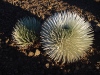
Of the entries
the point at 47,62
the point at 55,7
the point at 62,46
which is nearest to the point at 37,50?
the point at 47,62

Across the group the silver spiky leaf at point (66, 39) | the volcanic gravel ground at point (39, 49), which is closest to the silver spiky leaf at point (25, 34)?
the volcanic gravel ground at point (39, 49)

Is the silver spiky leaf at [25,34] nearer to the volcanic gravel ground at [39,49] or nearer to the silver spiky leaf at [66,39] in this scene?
the volcanic gravel ground at [39,49]

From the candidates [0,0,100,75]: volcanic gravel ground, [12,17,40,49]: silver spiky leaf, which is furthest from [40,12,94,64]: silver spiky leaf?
[12,17,40,49]: silver spiky leaf

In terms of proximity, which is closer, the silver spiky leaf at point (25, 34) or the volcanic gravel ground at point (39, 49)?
the volcanic gravel ground at point (39, 49)

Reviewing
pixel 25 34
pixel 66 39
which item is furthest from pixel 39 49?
pixel 66 39

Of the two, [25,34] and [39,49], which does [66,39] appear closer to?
[39,49]

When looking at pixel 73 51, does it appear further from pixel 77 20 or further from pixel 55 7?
pixel 55 7

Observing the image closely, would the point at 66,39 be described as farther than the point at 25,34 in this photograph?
No

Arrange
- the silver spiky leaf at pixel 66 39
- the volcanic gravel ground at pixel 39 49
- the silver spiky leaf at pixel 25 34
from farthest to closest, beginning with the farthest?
the silver spiky leaf at pixel 25 34
the volcanic gravel ground at pixel 39 49
the silver spiky leaf at pixel 66 39
